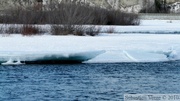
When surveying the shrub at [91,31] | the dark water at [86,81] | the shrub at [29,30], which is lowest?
the shrub at [91,31]

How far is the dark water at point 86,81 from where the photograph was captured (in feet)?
40.9

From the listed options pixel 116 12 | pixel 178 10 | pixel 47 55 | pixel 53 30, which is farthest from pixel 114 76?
pixel 178 10

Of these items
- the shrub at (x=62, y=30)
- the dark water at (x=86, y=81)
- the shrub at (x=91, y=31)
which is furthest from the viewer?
the shrub at (x=91, y=31)

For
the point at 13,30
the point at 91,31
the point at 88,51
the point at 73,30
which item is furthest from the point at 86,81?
the point at 91,31

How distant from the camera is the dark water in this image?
40.9 feet

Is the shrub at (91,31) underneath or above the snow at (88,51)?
underneath

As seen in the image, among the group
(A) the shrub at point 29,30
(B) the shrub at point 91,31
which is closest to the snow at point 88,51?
(A) the shrub at point 29,30

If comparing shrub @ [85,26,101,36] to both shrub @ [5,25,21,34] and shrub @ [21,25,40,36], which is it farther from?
shrub @ [5,25,21,34]

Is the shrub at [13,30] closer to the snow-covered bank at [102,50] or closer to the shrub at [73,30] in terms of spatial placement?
the shrub at [73,30]

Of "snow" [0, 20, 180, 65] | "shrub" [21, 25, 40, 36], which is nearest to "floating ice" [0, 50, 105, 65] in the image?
"snow" [0, 20, 180, 65]

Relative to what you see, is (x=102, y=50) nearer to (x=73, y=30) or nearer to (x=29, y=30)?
(x=29, y=30)

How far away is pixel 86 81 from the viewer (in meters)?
14.5

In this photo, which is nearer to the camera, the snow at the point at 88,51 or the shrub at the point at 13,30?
the snow at the point at 88,51

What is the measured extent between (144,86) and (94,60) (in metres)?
5.13
